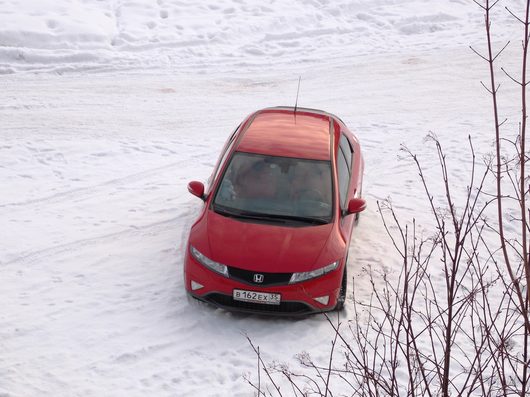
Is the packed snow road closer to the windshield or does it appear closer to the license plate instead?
the license plate

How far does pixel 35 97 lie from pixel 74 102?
2.44 feet

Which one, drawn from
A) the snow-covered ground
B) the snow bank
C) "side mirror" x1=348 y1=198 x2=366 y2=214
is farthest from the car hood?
the snow bank

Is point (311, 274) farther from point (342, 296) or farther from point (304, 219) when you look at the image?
point (304, 219)

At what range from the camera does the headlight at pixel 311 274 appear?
7.16 metres

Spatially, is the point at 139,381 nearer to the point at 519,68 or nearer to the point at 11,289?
the point at 11,289

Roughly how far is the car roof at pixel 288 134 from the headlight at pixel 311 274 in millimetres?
1404

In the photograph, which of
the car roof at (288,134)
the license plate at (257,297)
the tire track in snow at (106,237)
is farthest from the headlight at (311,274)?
the tire track in snow at (106,237)

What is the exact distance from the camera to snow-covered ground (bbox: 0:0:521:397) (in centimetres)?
709

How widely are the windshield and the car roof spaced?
10 cm

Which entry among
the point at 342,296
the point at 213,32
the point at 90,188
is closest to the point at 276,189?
the point at 342,296

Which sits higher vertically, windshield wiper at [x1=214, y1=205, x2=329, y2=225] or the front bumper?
windshield wiper at [x1=214, y1=205, x2=329, y2=225]

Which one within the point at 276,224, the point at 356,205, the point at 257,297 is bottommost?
the point at 257,297

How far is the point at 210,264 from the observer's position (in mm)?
7289

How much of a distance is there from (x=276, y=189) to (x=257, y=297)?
1.27m
